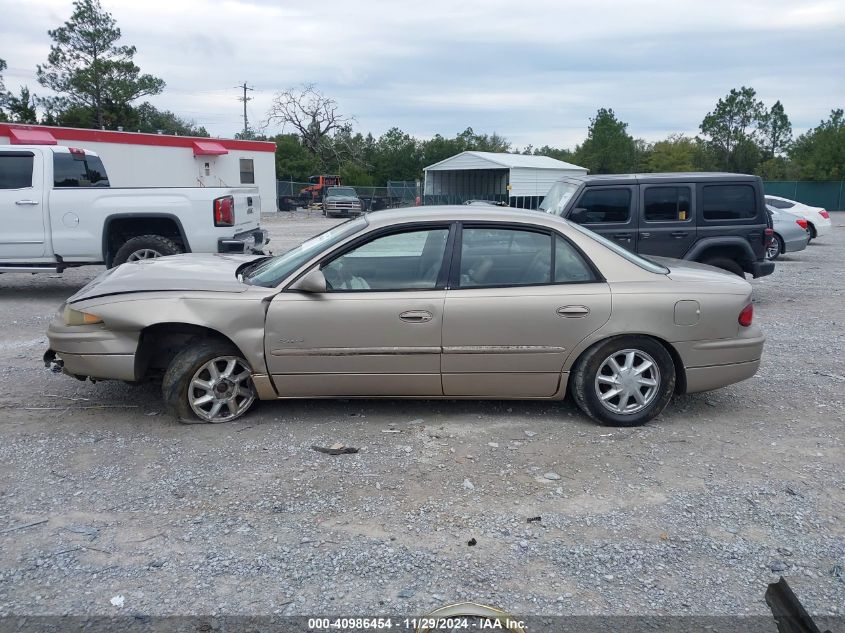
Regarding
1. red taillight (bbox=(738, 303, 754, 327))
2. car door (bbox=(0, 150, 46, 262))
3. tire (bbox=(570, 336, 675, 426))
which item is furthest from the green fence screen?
tire (bbox=(570, 336, 675, 426))

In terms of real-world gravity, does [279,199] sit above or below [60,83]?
below

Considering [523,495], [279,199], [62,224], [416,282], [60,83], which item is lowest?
[523,495]

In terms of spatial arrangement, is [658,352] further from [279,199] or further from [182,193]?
[279,199]

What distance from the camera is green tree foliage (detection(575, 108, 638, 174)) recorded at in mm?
58281

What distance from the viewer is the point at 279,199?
42.8 metres

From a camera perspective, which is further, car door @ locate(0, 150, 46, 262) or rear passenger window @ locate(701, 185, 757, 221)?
car door @ locate(0, 150, 46, 262)

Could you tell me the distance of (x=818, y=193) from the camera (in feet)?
147

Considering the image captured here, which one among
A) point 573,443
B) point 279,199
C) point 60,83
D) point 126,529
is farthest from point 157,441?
point 60,83

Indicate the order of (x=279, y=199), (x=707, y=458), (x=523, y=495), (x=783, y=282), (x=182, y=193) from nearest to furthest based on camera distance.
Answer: (x=523, y=495)
(x=707, y=458)
(x=182, y=193)
(x=783, y=282)
(x=279, y=199)

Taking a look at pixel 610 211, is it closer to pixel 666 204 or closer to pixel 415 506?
pixel 666 204

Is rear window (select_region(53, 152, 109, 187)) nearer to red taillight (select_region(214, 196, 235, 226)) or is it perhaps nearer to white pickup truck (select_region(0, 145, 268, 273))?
white pickup truck (select_region(0, 145, 268, 273))

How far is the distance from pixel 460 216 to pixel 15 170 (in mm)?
7450

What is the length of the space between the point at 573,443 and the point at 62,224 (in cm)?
780

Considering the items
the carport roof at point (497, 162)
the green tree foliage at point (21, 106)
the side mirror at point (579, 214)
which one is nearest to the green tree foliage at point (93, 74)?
the green tree foliage at point (21, 106)
